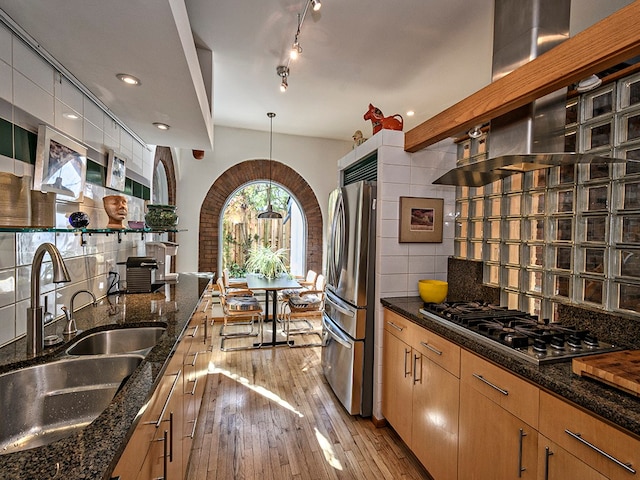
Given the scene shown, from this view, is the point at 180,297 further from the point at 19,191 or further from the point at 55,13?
the point at 55,13

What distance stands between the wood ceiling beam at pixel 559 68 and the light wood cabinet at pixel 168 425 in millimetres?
1813

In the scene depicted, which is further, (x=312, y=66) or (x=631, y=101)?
(x=312, y=66)

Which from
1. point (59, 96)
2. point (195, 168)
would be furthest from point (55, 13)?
point (195, 168)

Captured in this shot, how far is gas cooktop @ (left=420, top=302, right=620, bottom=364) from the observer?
124cm

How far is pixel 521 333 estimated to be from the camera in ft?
4.54

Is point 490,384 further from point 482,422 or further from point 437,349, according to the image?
point 437,349

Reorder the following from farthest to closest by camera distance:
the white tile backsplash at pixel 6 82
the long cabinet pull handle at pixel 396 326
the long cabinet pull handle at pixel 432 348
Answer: the long cabinet pull handle at pixel 396 326, the long cabinet pull handle at pixel 432 348, the white tile backsplash at pixel 6 82

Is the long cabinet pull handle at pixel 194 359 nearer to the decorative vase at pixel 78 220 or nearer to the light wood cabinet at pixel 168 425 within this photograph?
the light wood cabinet at pixel 168 425

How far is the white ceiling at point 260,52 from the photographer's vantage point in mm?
1288

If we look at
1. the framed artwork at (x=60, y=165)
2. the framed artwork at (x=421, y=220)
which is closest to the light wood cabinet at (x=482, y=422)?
the framed artwork at (x=421, y=220)

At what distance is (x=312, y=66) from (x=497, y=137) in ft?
5.81

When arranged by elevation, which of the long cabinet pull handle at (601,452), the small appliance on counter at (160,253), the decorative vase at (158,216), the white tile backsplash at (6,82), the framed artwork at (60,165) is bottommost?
the long cabinet pull handle at (601,452)

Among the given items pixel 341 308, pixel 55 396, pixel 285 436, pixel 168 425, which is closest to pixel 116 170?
pixel 55 396

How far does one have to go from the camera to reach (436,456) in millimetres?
1668
